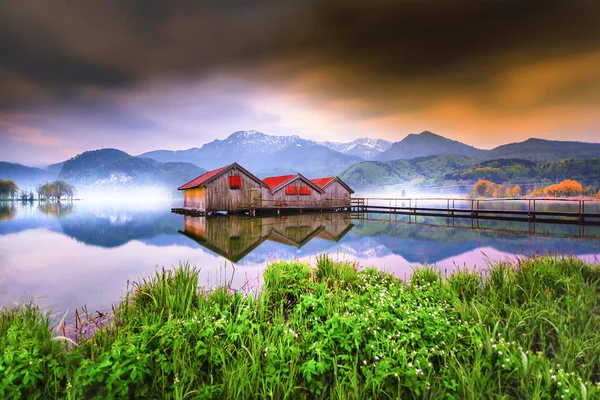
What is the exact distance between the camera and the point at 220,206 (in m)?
34.4

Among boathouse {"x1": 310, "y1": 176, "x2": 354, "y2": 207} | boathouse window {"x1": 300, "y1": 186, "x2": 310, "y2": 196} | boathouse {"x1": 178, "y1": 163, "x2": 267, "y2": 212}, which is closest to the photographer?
boathouse {"x1": 178, "y1": 163, "x2": 267, "y2": 212}

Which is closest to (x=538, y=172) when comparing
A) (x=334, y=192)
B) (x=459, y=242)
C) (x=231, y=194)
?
(x=334, y=192)

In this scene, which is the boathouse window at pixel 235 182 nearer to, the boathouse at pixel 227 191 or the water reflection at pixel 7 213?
the boathouse at pixel 227 191

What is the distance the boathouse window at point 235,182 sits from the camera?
35.1 meters

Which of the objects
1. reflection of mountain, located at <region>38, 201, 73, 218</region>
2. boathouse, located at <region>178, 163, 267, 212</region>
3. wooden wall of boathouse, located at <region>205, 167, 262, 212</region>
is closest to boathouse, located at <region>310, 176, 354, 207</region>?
boathouse, located at <region>178, 163, 267, 212</region>

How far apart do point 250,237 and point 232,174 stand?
17.7 m

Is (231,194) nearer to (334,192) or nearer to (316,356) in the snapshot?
(334,192)

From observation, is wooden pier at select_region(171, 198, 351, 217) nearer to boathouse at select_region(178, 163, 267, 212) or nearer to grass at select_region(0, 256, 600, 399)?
boathouse at select_region(178, 163, 267, 212)

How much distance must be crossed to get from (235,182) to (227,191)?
1499mm

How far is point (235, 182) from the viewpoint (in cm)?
3528

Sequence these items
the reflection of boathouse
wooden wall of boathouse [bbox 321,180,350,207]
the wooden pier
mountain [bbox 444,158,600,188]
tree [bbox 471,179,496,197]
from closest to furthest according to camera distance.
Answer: the reflection of boathouse → the wooden pier → wooden wall of boathouse [bbox 321,180,350,207] → tree [bbox 471,179,496,197] → mountain [bbox 444,158,600,188]

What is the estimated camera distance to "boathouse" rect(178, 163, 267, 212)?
33812 mm

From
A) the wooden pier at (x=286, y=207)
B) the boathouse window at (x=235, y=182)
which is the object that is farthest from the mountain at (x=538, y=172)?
the boathouse window at (x=235, y=182)

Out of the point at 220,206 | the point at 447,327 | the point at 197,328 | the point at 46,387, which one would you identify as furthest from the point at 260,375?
the point at 220,206
